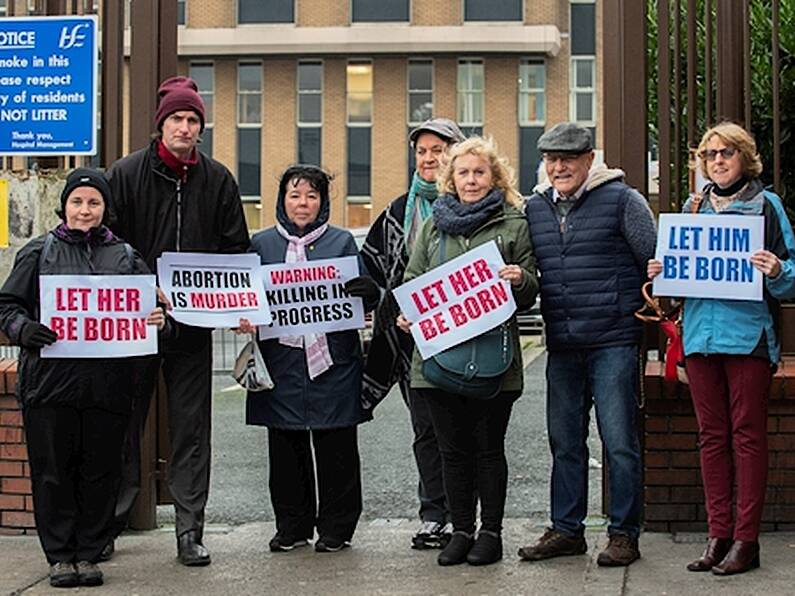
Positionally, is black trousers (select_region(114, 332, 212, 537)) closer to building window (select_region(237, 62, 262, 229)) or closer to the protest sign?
the protest sign

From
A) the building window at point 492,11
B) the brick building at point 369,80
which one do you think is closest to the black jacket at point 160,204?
the brick building at point 369,80

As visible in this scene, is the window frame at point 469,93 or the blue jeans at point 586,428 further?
the window frame at point 469,93

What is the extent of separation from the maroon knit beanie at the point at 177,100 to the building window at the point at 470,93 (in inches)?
1755

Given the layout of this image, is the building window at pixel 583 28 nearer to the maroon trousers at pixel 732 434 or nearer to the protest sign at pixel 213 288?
the protest sign at pixel 213 288

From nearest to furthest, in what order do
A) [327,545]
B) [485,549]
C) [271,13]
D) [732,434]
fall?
[732,434] < [485,549] < [327,545] < [271,13]

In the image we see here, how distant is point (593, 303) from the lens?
6.61 meters

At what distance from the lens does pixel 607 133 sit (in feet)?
25.5

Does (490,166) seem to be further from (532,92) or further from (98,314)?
(532,92)

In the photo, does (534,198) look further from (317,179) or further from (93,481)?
(93,481)

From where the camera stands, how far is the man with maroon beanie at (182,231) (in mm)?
6980

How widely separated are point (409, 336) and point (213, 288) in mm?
975

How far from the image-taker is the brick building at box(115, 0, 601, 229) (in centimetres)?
5141

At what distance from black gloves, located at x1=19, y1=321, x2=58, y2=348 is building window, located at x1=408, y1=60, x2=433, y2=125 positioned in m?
45.9

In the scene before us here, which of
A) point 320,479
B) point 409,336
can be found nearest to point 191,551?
point 320,479
